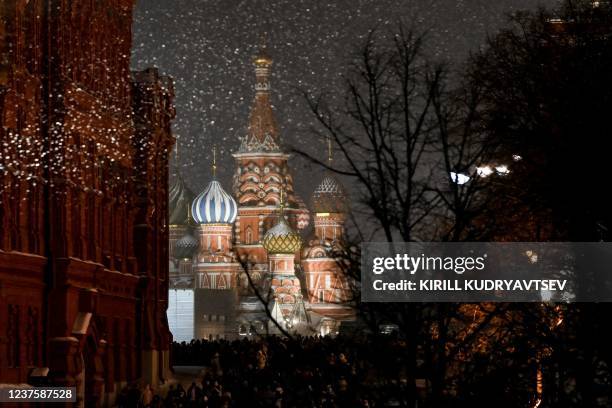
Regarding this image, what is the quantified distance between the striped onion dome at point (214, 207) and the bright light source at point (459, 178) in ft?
325

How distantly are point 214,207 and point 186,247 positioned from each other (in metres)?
8.98

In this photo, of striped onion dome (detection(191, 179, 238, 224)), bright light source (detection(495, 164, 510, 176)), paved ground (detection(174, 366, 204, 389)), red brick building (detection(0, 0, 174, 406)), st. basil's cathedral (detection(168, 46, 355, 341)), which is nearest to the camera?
bright light source (detection(495, 164, 510, 176))

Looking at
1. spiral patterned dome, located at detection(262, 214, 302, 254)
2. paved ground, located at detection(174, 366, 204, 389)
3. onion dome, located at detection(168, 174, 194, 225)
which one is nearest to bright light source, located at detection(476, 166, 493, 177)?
paved ground, located at detection(174, 366, 204, 389)

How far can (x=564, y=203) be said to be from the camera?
17453mm

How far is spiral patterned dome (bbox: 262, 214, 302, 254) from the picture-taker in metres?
111

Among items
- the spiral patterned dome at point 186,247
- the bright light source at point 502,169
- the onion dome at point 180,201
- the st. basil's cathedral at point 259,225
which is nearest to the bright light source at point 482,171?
the bright light source at point 502,169

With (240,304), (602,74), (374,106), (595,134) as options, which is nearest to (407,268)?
(374,106)

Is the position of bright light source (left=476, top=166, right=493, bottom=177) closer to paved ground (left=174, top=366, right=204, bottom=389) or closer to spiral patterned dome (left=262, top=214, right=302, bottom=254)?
paved ground (left=174, top=366, right=204, bottom=389)

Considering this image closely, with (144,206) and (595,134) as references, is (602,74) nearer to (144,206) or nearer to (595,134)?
(595,134)

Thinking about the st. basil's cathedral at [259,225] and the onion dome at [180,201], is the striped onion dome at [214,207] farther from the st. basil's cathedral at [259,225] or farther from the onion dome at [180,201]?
the onion dome at [180,201]

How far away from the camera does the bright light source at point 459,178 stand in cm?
1433

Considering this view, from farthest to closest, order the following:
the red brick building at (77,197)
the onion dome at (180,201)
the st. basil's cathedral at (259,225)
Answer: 1. the onion dome at (180,201)
2. the st. basil's cathedral at (259,225)
3. the red brick building at (77,197)

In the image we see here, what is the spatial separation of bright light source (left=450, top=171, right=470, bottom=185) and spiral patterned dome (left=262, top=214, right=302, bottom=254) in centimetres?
9595

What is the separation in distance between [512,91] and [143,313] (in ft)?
69.3
